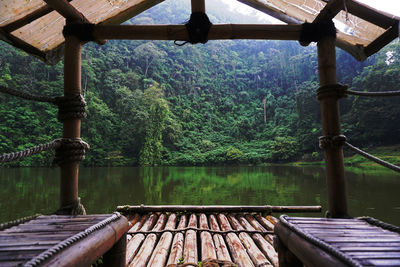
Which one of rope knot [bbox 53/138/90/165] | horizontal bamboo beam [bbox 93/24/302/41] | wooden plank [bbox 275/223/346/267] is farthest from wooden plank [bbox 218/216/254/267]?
horizontal bamboo beam [bbox 93/24/302/41]

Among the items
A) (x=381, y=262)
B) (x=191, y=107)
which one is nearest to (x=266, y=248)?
(x=381, y=262)

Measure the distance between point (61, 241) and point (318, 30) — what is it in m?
2.05

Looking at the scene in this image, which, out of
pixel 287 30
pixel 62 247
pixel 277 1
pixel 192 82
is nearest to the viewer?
pixel 62 247

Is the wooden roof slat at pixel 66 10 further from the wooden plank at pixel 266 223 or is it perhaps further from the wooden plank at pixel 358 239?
the wooden plank at pixel 266 223

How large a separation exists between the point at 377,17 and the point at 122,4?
6.69 ft

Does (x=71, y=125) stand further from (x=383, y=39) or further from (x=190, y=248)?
(x=383, y=39)

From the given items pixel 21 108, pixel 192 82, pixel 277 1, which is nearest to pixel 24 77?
pixel 21 108

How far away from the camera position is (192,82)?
32.3 meters

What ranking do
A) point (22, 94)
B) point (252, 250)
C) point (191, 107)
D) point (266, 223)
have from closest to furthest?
point (22, 94) < point (252, 250) < point (266, 223) < point (191, 107)

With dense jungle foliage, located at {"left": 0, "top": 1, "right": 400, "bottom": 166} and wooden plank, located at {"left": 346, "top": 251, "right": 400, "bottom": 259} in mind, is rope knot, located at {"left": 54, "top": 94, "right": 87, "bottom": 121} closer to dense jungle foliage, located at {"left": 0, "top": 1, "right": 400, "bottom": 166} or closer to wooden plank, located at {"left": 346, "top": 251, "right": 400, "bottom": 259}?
wooden plank, located at {"left": 346, "top": 251, "right": 400, "bottom": 259}

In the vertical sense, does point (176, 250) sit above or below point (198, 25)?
below

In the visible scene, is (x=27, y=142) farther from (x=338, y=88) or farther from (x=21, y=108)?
(x=338, y=88)

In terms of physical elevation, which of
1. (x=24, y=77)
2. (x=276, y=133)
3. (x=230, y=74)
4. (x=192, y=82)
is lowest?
(x=276, y=133)

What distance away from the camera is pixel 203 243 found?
6.65 feet
